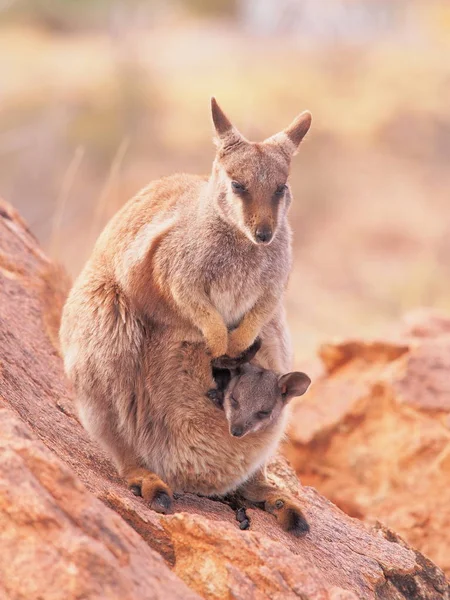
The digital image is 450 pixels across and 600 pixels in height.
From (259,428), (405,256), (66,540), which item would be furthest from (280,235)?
(405,256)

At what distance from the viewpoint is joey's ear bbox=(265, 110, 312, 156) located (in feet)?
17.6

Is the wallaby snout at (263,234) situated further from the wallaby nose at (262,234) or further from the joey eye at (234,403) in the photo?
the joey eye at (234,403)

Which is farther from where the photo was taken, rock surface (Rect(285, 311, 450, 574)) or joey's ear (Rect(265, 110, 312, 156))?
rock surface (Rect(285, 311, 450, 574))

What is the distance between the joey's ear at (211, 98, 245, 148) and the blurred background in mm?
10925

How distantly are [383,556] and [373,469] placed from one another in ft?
8.10

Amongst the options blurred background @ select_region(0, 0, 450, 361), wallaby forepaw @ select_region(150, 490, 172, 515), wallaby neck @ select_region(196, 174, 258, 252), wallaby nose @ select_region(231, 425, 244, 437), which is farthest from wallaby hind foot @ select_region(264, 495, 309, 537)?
blurred background @ select_region(0, 0, 450, 361)

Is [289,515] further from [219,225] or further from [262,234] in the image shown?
[219,225]

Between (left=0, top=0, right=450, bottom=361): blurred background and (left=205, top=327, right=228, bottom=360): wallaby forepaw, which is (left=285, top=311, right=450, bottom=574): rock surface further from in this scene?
(left=0, top=0, right=450, bottom=361): blurred background

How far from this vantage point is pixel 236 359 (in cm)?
516

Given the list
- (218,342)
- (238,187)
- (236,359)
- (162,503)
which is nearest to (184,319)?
(218,342)

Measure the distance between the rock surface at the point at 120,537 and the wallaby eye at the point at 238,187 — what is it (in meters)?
1.60

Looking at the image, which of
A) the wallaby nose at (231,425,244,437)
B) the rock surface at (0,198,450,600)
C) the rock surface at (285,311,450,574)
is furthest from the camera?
the rock surface at (285,311,450,574)

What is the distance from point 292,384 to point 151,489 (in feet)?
3.40

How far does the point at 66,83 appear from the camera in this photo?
78.9ft
